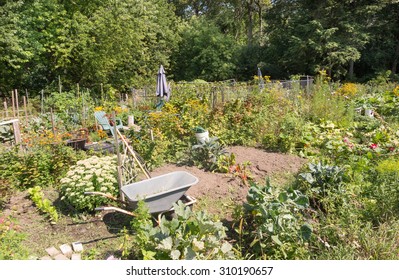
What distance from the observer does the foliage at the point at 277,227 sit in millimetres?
2850

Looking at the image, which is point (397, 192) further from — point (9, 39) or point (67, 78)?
point (67, 78)

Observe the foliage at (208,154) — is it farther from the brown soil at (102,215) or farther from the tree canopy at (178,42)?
the tree canopy at (178,42)

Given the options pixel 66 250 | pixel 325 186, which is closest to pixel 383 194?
pixel 325 186

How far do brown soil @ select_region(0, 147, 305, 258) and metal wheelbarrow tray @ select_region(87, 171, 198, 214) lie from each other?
368 millimetres

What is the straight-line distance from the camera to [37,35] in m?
13.2

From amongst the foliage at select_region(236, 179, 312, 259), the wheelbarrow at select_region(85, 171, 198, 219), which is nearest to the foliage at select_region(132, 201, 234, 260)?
the foliage at select_region(236, 179, 312, 259)

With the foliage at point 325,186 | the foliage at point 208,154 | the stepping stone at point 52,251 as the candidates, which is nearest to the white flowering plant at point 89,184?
the stepping stone at point 52,251

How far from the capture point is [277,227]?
9.44ft

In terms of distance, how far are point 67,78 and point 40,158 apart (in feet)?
41.2

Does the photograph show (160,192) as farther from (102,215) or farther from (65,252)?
(65,252)

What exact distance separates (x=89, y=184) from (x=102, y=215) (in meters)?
0.44

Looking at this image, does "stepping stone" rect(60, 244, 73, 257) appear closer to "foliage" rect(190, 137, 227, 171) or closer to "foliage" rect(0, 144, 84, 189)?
"foliage" rect(0, 144, 84, 189)

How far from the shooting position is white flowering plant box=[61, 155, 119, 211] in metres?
3.94
